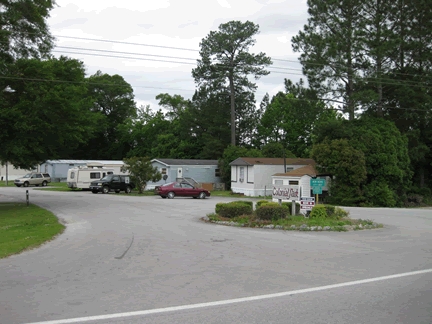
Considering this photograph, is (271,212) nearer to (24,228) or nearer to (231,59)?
(24,228)

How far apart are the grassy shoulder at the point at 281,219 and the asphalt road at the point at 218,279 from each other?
5.24 ft

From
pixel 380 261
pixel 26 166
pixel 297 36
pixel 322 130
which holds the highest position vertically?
pixel 297 36

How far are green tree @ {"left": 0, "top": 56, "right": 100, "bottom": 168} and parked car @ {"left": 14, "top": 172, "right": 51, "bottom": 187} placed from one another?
2835 cm

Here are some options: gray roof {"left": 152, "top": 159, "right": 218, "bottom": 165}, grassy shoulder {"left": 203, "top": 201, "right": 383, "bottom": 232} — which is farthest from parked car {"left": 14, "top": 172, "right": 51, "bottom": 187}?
grassy shoulder {"left": 203, "top": 201, "right": 383, "bottom": 232}

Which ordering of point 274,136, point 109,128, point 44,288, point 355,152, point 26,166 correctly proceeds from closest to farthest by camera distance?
point 44,288 < point 26,166 < point 355,152 < point 274,136 < point 109,128

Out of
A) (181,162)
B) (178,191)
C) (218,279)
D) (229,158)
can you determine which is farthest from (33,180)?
(218,279)

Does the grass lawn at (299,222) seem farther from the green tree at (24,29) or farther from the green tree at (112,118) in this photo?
the green tree at (112,118)

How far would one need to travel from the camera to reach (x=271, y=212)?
18266mm

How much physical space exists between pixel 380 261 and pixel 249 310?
5.50 meters

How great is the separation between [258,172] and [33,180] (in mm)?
28134

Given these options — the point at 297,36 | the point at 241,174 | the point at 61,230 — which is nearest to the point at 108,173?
the point at 241,174

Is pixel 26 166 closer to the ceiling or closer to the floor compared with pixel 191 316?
closer to the ceiling

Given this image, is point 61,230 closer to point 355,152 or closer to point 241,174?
point 355,152

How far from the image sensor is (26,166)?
28688mm
